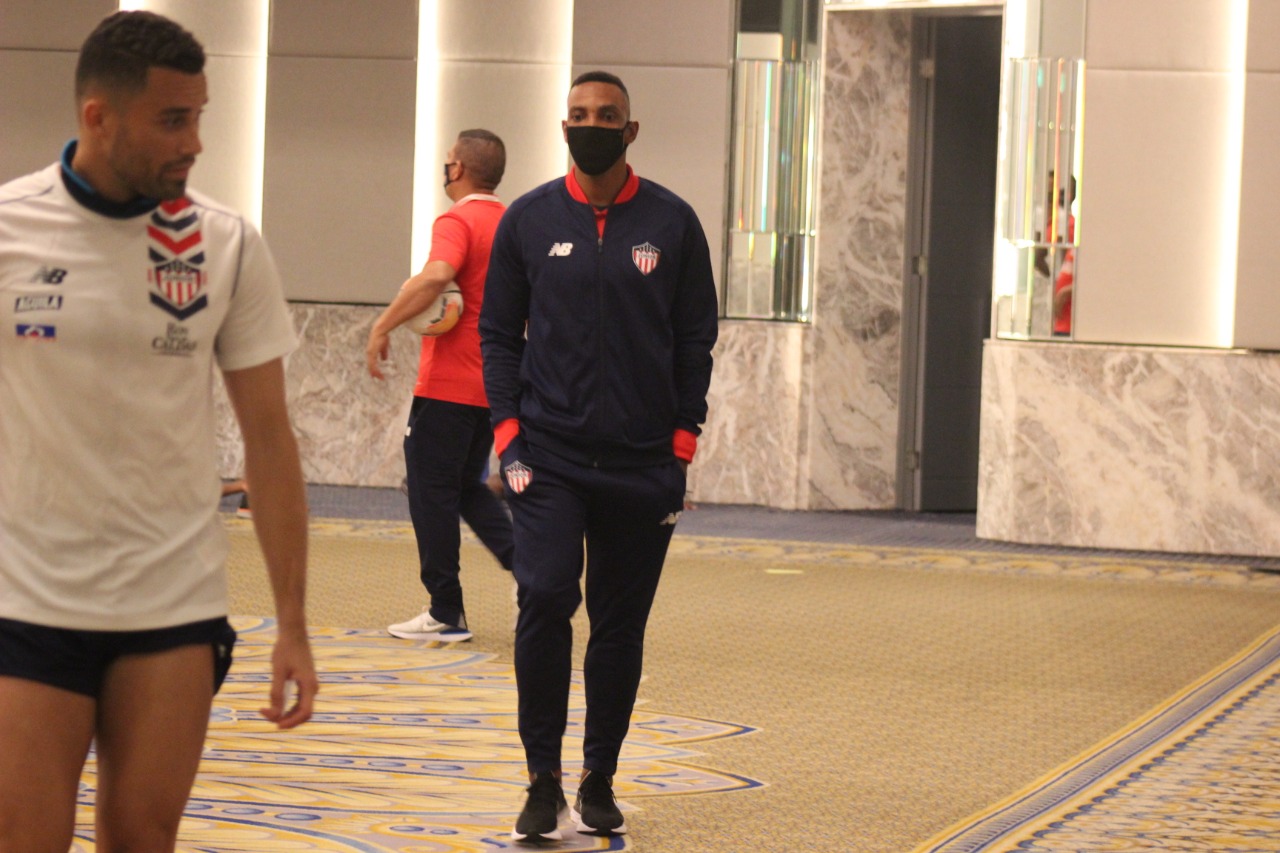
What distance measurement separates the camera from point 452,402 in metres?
5.82

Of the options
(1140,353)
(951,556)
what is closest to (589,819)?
(951,556)

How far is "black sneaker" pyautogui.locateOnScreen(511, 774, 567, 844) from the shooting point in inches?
143

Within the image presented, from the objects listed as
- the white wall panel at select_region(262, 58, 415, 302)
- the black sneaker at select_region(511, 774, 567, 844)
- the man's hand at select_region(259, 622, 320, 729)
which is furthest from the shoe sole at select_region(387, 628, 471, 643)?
the white wall panel at select_region(262, 58, 415, 302)

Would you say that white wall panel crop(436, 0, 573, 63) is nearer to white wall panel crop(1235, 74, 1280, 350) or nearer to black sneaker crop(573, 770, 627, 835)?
white wall panel crop(1235, 74, 1280, 350)

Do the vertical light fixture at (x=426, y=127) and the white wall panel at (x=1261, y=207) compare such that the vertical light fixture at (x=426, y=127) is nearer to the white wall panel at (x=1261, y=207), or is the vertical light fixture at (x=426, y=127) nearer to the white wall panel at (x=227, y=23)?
the white wall panel at (x=227, y=23)

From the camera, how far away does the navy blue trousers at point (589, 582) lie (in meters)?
3.67

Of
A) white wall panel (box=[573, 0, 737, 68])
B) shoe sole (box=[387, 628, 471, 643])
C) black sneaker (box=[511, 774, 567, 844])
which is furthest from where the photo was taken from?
white wall panel (box=[573, 0, 737, 68])

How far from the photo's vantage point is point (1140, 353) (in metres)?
8.60

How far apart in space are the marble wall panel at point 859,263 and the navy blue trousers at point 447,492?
4046mm

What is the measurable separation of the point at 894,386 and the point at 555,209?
21.2ft

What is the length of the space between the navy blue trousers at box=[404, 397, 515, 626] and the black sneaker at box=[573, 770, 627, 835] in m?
2.21

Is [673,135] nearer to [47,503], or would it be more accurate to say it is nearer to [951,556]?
[951,556]

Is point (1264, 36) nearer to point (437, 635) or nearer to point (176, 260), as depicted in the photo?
point (437, 635)

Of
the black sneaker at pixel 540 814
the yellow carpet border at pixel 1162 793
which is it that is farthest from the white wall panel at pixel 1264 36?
the black sneaker at pixel 540 814
